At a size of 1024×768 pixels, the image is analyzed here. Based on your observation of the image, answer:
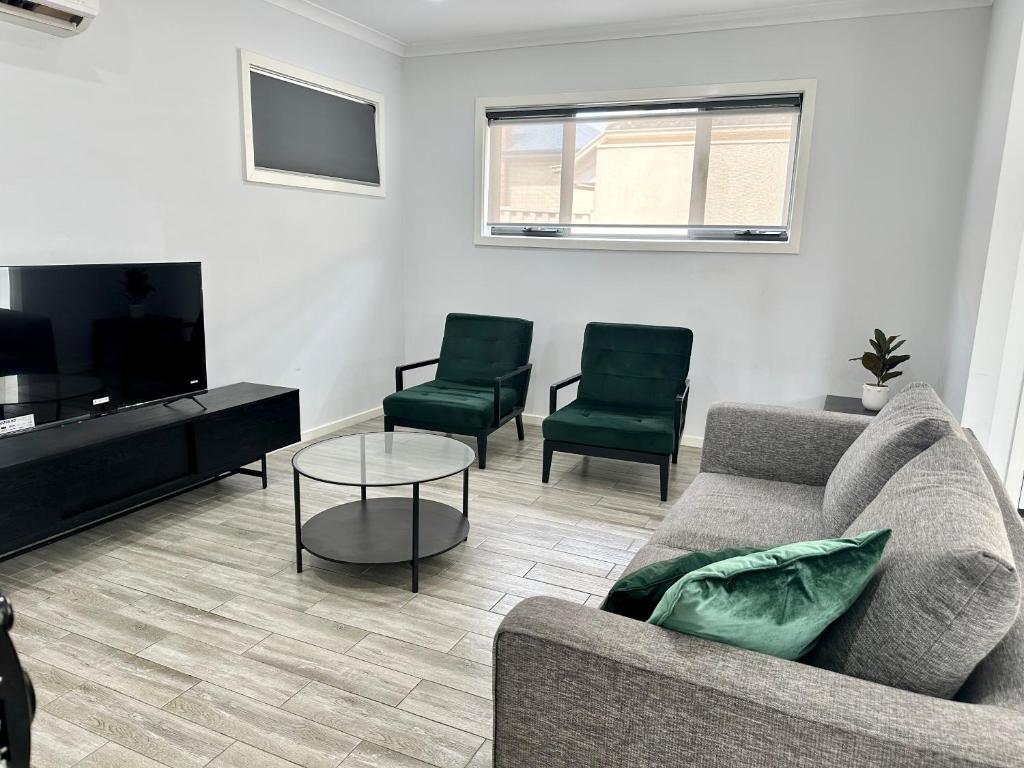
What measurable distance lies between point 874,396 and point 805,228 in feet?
3.74

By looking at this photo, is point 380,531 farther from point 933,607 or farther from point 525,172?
point 525,172

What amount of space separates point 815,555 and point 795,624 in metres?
0.13

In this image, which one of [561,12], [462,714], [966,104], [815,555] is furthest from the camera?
[561,12]

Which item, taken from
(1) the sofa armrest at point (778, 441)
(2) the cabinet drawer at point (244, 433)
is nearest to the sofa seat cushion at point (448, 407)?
(2) the cabinet drawer at point (244, 433)

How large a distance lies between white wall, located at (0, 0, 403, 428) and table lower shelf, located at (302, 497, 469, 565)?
1.44 metres

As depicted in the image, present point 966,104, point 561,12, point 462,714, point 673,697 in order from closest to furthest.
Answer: point 673,697
point 462,714
point 966,104
point 561,12

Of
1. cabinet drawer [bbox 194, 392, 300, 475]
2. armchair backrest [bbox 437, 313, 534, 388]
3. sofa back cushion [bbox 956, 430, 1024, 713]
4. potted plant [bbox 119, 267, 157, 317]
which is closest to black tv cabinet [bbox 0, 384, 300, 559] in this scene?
cabinet drawer [bbox 194, 392, 300, 475]

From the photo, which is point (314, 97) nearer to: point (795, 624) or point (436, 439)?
point (436, 439)

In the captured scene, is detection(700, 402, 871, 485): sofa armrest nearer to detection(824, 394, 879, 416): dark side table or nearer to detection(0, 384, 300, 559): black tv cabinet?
detection(824, 394, 879, 416): dark side table

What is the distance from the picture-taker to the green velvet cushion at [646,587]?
4.81 ft

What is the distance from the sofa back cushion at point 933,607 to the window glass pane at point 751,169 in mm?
3468

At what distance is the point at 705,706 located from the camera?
1.17 metres

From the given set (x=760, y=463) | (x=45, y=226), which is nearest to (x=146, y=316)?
(x=45, y=226)

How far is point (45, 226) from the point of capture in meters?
3.08
